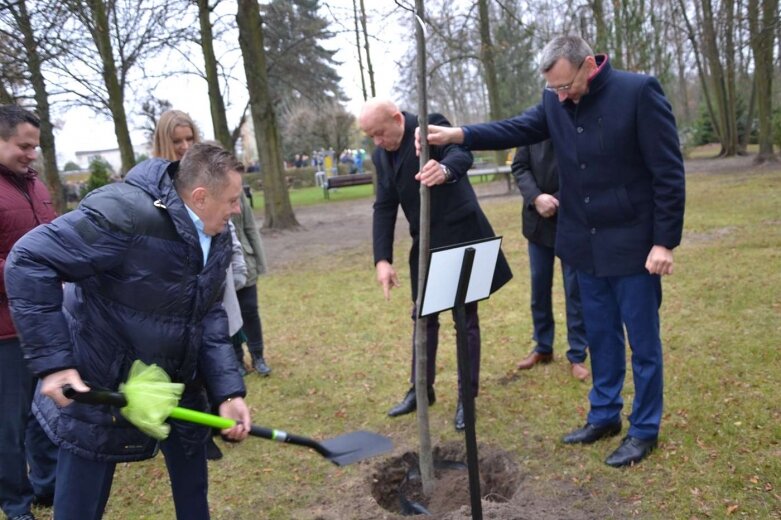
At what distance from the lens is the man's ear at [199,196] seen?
7.14 feet

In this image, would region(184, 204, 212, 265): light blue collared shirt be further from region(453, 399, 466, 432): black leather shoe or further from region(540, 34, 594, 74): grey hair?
region(453, 399, 466, 432): black leather shoe

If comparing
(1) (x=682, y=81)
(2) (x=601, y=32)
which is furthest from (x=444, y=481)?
(1) (x=682, y=81)

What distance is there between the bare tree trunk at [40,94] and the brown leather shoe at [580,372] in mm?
4974

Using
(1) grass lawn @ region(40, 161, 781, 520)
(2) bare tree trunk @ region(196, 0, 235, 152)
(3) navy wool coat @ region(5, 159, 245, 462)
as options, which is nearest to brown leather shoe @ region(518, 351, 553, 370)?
(1) grass lawn @ region(40, 161, 781, 520)

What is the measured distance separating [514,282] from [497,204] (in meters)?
8.94

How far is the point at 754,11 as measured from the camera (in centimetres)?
1206

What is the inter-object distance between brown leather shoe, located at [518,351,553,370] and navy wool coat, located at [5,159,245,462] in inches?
119

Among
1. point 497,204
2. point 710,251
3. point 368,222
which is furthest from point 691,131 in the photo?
point 710,251

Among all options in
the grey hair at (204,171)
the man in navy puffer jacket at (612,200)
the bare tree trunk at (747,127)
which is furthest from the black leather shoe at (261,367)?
the bare tree trunk at (747,127)

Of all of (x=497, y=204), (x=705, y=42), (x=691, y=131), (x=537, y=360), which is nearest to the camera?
(x=537, y=360)

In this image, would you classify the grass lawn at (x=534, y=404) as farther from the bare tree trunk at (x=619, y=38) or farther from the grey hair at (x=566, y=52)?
the bare tree trunk at (x=619, y=38)

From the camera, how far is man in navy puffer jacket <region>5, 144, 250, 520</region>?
1.95m

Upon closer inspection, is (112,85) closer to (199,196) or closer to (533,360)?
(533,360)

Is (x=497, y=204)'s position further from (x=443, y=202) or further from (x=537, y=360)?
(x=443, y=202)
